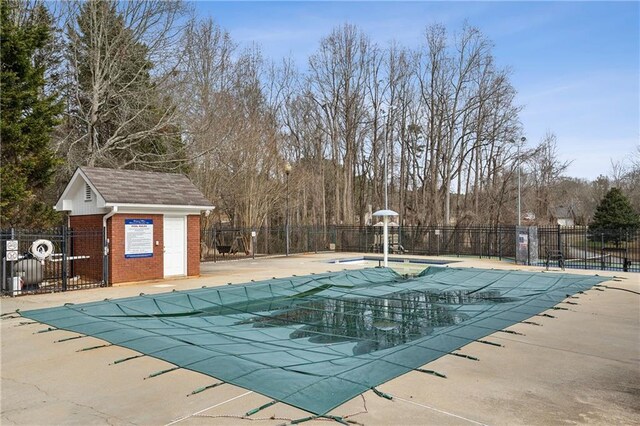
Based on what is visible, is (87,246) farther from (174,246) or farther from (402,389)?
(402,389)

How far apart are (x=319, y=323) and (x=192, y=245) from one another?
799 cm

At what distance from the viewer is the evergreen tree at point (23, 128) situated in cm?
1473

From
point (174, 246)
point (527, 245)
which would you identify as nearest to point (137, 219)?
point (174, 246)

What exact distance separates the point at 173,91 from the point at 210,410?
821 inches

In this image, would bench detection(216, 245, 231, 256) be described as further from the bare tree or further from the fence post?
the fence post

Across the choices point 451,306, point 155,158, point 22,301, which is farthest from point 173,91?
point 451,306

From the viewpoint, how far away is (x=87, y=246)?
46.8ft

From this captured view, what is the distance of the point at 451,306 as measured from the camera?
34.4 feet

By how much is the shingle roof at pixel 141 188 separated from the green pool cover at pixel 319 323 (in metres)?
4.37

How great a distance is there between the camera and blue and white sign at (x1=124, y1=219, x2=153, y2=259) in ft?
45.2

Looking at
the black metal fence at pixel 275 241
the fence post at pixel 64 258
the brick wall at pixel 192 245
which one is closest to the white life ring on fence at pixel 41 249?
the fence post at pixel 64 258

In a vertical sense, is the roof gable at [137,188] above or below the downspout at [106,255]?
above

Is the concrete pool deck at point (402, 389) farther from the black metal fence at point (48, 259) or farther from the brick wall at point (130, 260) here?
the brick wall at point (130, 260)

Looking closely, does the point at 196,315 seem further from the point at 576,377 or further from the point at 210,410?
the point at 576,377
